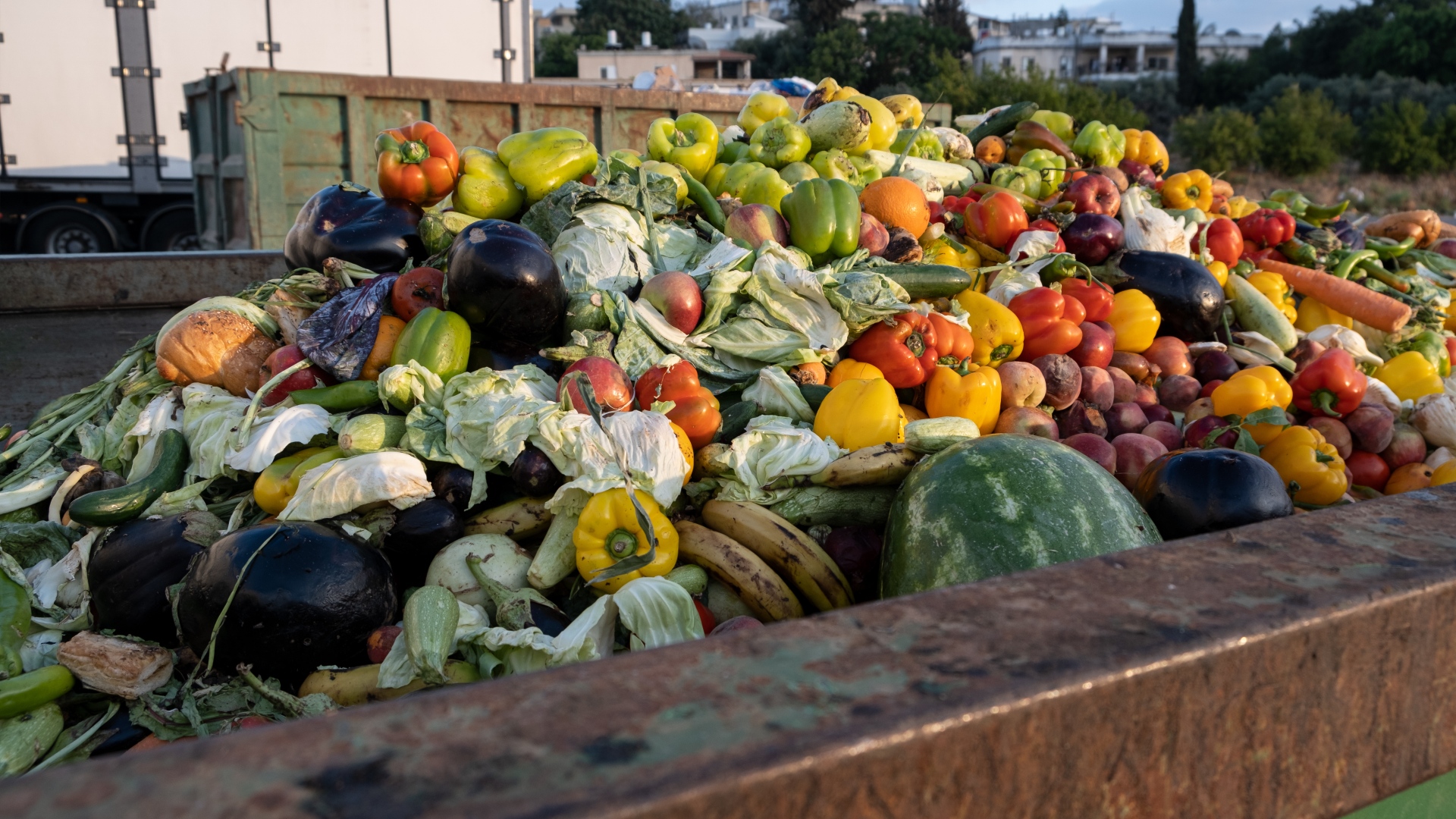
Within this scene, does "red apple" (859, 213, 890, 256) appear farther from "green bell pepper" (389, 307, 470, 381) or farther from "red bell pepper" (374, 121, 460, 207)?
"red bell pepper" (374, 121, 460, 207)

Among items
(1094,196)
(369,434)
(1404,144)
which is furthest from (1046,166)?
(1404,144)

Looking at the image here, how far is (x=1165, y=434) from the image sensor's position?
3.40 m

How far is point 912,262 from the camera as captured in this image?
3.84 meters

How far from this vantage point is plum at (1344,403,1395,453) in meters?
3.51

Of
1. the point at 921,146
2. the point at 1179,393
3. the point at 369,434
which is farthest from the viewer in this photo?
the point at 921,146

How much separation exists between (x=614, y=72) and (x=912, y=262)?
155 ft

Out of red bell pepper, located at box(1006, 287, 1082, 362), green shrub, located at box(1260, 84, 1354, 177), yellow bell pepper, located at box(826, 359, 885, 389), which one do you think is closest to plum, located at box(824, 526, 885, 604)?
yellow bell pepper, located at box(826, 359, 885, 389)

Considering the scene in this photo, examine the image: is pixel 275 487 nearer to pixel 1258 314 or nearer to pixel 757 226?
pixel 757 226

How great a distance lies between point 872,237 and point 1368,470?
2063 millimetres

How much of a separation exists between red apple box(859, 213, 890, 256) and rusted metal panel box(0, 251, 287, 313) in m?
3.46

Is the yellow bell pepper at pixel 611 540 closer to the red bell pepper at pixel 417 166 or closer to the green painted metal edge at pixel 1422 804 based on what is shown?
the green painted metal edge at pixel 1422 804

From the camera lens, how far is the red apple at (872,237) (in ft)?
12.4

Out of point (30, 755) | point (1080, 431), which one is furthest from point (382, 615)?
point (1080, 431)

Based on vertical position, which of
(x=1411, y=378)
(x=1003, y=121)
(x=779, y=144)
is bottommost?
(x=1411, y=378)
